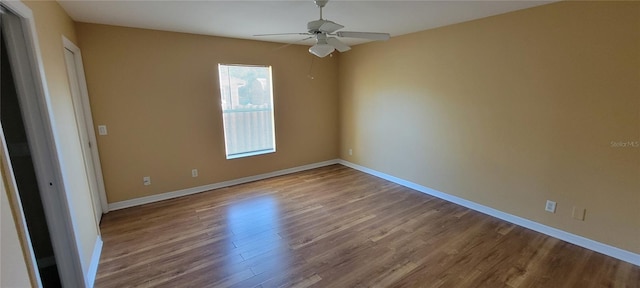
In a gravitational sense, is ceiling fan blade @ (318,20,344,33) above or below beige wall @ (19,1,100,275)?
above

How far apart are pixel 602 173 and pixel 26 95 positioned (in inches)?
176

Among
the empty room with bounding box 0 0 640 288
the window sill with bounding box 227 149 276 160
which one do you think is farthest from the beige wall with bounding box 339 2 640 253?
the window sill with bounding box 227 149 276 160

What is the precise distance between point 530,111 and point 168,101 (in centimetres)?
433

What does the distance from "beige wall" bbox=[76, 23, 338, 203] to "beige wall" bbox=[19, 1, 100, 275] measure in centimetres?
71

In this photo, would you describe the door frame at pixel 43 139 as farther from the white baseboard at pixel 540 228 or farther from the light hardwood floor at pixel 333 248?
the white baseboard at pixel 540 228

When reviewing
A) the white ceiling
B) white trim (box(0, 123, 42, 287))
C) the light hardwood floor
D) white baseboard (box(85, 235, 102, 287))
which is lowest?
the light hardwood floor

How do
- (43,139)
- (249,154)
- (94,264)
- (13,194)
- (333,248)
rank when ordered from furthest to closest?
(249,154), (333,248), (94,264), (43,139), (13,194)

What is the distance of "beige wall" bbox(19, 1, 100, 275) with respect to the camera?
1.92 m

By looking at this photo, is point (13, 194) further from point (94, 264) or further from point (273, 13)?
point (273, 13)

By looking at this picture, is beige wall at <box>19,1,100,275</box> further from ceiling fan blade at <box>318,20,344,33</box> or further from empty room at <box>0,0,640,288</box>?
A: ceiling fan blade at <box>318,20,344,33</box>

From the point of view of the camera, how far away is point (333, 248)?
2.65 metres

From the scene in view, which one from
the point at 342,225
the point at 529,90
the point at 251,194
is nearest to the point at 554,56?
the point at 529,90

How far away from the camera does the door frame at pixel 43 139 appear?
163 centimetres

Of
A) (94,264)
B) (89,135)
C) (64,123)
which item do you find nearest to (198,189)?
(89,135)
